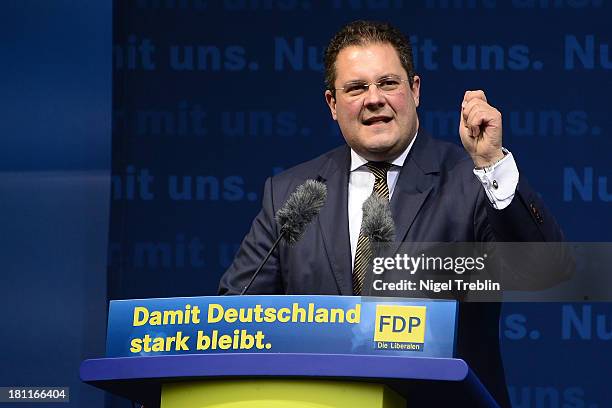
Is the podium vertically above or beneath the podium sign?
beneath

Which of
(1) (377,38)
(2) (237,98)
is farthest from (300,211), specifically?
(2) (237,98)

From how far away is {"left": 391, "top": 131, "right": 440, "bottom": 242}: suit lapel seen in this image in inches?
126

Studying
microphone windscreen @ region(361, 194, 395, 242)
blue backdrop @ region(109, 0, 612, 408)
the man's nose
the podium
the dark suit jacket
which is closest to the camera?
the podium

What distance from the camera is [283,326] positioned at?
227 cm

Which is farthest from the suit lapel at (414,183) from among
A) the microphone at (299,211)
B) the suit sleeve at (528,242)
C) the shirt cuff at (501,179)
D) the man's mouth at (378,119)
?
the microphone at (299,211)

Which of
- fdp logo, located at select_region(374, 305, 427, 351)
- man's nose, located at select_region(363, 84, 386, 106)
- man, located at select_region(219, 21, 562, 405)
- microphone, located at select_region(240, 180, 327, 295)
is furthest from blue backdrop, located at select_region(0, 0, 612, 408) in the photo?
fdp logo, located at select_region(374, 305, 427, 351)

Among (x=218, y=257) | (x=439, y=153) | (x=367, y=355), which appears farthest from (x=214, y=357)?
(x=218, y=257)

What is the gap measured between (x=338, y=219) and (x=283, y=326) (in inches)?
40.0

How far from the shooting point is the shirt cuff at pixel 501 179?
9.16 ft

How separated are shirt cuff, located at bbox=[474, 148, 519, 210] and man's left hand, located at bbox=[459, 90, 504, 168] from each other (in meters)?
0.01

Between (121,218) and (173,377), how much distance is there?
257cm

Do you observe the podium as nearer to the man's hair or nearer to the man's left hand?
the man's left hand

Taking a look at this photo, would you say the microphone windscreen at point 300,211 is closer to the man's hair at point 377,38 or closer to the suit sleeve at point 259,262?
the suit sleeve at point 259,262

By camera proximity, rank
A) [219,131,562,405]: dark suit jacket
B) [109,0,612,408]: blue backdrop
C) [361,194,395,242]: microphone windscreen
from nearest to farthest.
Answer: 1. [361,194,395,242]: microphone windscreen
2. [219,131,562,405]: dark suit jacket
3. [109,0,612,408]: blue backdrop
